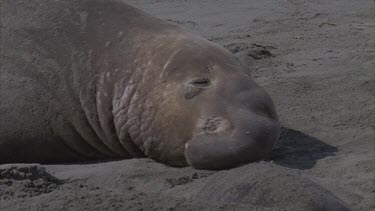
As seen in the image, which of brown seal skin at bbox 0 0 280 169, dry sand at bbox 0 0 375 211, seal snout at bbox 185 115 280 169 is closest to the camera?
dry sand at bbox 0 0 375 211

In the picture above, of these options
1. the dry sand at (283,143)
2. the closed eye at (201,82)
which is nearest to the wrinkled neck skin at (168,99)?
the closed eye at (201,82)

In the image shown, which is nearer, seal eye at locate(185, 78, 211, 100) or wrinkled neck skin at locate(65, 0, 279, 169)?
wrinkled neck skin at locate(65, 0, 279, 169)

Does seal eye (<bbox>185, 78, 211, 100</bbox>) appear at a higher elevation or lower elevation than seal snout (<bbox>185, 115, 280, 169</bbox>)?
higher

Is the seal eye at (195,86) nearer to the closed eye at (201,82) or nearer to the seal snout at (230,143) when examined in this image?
the closed eye at (201,82)

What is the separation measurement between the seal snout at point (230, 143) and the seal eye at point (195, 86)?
0.65 feet

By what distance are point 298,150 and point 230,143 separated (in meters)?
0.50

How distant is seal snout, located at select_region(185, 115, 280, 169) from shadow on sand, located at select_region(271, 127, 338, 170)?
127 millimetres

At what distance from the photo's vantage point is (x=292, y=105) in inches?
212

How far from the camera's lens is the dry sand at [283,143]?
3508 mm

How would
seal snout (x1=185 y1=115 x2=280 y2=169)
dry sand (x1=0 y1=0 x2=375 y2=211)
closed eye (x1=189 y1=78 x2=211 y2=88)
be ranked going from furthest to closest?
1. closed eye (x1=189 y1=78 x2=211 y2=88)
2. seal snout (x1=185 y1=115 x2=280 y2=169)
3. dry sand (x1=0 y1=0 x2=375 y2=211)

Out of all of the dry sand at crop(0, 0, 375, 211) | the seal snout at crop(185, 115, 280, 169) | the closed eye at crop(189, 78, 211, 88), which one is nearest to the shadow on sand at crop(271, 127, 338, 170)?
the dry sand at crop(0, 0, 375, 211)

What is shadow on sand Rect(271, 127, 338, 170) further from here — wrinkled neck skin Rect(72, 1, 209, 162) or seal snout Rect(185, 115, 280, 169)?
wrinkled neck skin Rect(72, 1, 209, 162)

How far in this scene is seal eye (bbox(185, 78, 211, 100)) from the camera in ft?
14.9

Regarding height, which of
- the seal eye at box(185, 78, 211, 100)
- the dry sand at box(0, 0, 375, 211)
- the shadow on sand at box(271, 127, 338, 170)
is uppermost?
the seal eye at box(185, 78, 211, 100)
